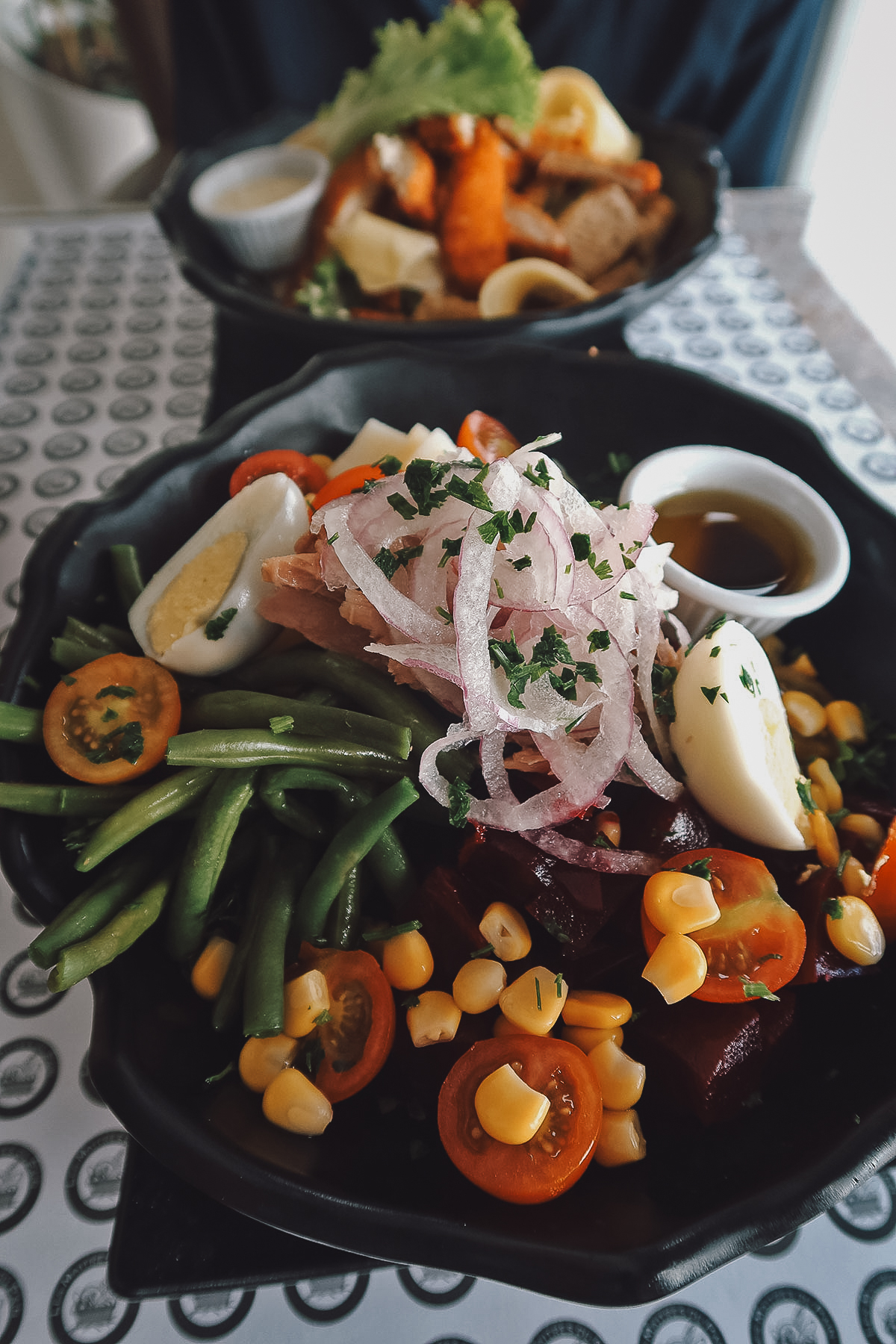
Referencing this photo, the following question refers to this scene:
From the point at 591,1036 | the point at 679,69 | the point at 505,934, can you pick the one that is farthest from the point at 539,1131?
the point at 679,69

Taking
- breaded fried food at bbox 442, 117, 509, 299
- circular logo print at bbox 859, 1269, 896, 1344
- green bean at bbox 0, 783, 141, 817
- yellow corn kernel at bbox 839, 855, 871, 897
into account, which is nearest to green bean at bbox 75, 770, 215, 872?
green bean at bbox 0, 783, 141, 817

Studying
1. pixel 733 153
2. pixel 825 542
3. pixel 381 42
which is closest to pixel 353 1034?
pixel 825 542

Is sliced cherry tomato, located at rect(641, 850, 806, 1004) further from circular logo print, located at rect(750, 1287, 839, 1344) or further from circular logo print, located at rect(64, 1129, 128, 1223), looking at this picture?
circular logo print, located at rect(64, 1129, 128, 1223)

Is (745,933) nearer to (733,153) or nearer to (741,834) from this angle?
(741,834)

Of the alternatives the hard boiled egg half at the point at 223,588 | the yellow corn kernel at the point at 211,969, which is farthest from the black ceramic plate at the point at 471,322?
the yellow corn kernel at the point at 211,969

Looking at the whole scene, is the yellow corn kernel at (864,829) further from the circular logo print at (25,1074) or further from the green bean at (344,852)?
the circular logo print at (25,1074)

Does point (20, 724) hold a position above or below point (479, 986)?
above

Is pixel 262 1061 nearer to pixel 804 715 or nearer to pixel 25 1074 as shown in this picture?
pixel 25 1074
